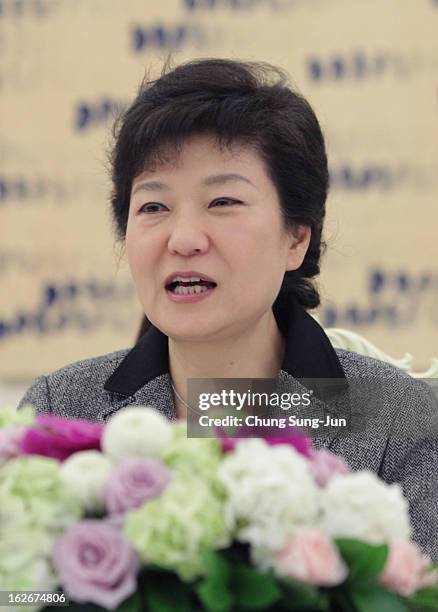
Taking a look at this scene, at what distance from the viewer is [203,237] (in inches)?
51.4

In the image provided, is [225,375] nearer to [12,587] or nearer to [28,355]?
[12,587]

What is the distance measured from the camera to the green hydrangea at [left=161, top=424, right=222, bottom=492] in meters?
0.65

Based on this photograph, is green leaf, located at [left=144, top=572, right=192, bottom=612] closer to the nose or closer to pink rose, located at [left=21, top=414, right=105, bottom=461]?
pink rose, located at [left=21, top=414, right=105, bottom=461]

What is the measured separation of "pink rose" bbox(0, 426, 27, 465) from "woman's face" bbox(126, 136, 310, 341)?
618 millimetres

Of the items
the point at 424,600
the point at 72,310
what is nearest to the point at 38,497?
the point at 424,600

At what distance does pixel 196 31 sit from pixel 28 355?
3.26 feet

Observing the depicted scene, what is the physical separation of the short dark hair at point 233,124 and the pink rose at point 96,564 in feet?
2.65

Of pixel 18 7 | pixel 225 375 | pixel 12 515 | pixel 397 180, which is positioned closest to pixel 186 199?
pixel 225 375

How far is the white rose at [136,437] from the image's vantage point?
666 mm

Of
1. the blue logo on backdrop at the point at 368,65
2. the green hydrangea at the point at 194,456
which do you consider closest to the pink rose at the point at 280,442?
the green hydrangea at the point at 194,456

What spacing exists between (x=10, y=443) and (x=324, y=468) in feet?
0.74

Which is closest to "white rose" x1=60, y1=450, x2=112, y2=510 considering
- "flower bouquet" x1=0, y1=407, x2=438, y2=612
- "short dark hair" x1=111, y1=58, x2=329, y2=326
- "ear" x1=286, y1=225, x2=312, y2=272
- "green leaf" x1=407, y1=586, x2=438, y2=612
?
"flower bouquet" x1=0, y1=407, x2=438, y2=612

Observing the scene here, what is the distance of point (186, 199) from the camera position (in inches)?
52.2

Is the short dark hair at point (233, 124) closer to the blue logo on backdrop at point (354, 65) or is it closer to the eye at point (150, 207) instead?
the eye at point (150, 207)
